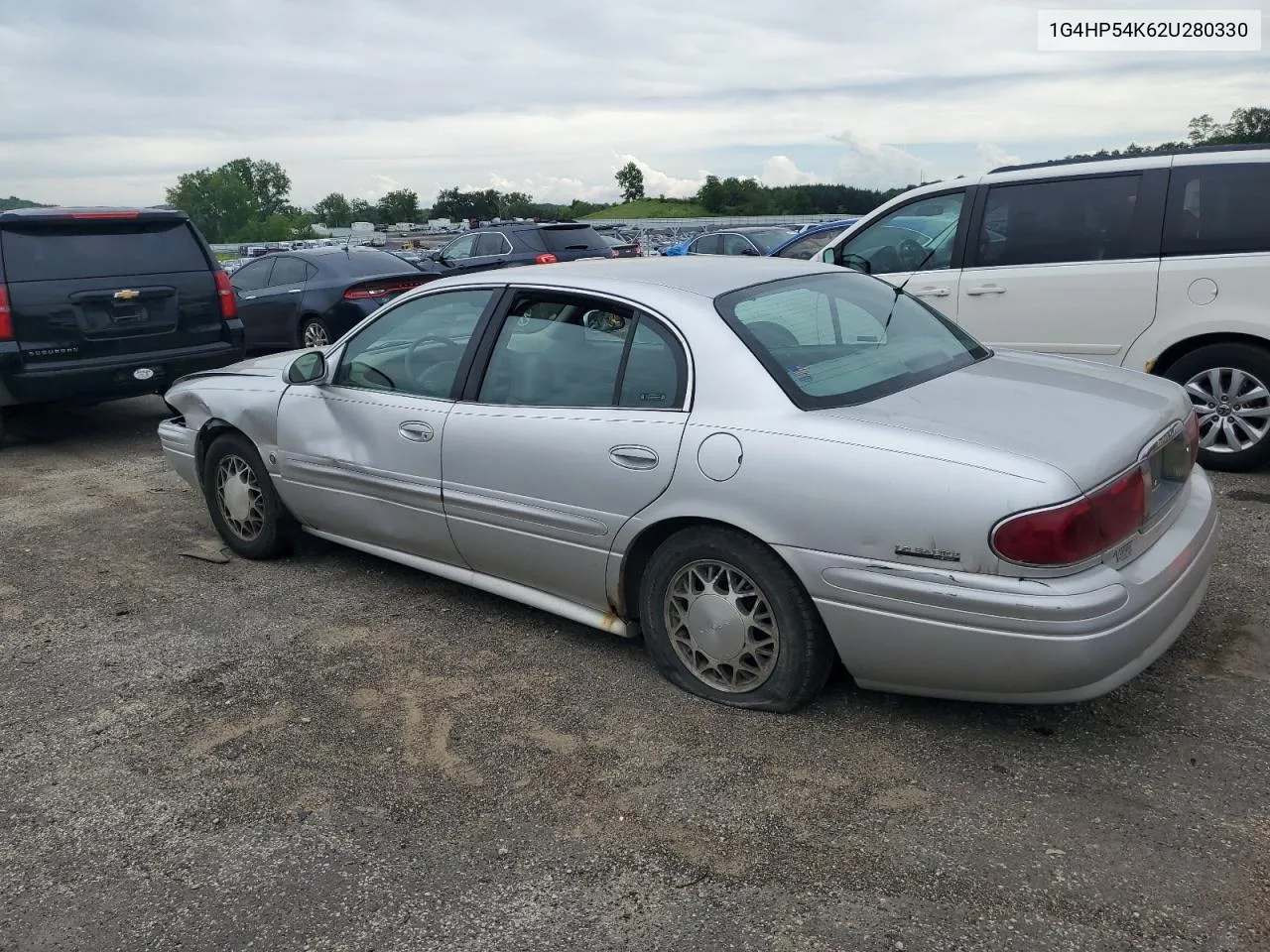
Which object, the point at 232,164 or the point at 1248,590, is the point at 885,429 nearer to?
the point at 1248,590

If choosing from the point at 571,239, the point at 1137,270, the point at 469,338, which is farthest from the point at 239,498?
the point at 571,239

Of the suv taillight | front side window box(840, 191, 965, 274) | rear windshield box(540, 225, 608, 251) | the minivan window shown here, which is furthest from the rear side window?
rear windshield box(540, 225, 608, 251)

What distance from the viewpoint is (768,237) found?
21.2 metres

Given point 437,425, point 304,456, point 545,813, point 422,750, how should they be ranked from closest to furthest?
point 545,813 → point 422,750 → point 437,425 → point 304,456

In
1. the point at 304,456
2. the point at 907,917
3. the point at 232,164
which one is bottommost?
the point at 907,917

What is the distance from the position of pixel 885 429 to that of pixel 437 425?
1.86 m

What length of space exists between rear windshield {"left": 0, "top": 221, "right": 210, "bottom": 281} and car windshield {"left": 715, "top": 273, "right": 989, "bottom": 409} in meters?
5.94

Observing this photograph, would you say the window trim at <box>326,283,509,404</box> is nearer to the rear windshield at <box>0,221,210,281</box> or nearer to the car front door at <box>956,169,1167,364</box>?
the car front door at <box>956,169,1167,364</box>

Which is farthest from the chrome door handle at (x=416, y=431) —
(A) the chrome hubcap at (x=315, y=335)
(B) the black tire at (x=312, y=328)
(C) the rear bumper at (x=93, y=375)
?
(A) the chrome hubcap at (x=315, y=335)

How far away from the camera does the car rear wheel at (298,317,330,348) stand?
38.0 ft

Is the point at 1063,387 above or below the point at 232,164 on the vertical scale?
below

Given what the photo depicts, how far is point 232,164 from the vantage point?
116875 mm

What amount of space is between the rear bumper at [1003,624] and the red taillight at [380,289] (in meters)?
9.08

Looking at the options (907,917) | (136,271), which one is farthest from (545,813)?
(136,271)
